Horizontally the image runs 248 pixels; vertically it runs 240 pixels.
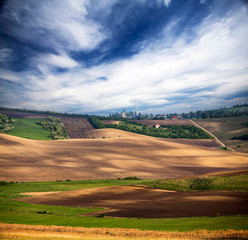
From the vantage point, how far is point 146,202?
107 feet

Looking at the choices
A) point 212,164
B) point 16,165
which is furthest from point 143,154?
point 16,165

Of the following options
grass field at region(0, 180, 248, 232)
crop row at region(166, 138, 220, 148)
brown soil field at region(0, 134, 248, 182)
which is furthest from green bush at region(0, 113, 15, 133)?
crop row at region(166, 138, 220, 148)

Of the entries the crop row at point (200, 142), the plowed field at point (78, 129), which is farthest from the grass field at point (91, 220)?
the plowed field at point (78, 129)

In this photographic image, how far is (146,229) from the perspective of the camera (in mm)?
19547

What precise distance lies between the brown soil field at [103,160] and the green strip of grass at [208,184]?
1673cm

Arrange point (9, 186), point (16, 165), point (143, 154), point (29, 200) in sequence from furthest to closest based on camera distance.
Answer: point (143, 154)
point (16, 165)
point (9, 186)
point (29, 200)

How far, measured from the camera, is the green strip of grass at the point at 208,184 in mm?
38188

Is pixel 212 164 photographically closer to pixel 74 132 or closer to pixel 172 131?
pixel 172 131

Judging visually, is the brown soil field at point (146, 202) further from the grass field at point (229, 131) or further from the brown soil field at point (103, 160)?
the grass field at point (229, 131)

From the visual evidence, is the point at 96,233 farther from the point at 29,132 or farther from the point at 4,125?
the point at 4,125

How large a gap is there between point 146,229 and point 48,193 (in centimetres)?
2967

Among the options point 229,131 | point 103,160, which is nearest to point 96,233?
point 103,160

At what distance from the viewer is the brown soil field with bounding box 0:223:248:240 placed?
16.1m

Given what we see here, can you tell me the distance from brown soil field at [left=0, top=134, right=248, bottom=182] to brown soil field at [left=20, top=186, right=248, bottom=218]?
20493 mm
